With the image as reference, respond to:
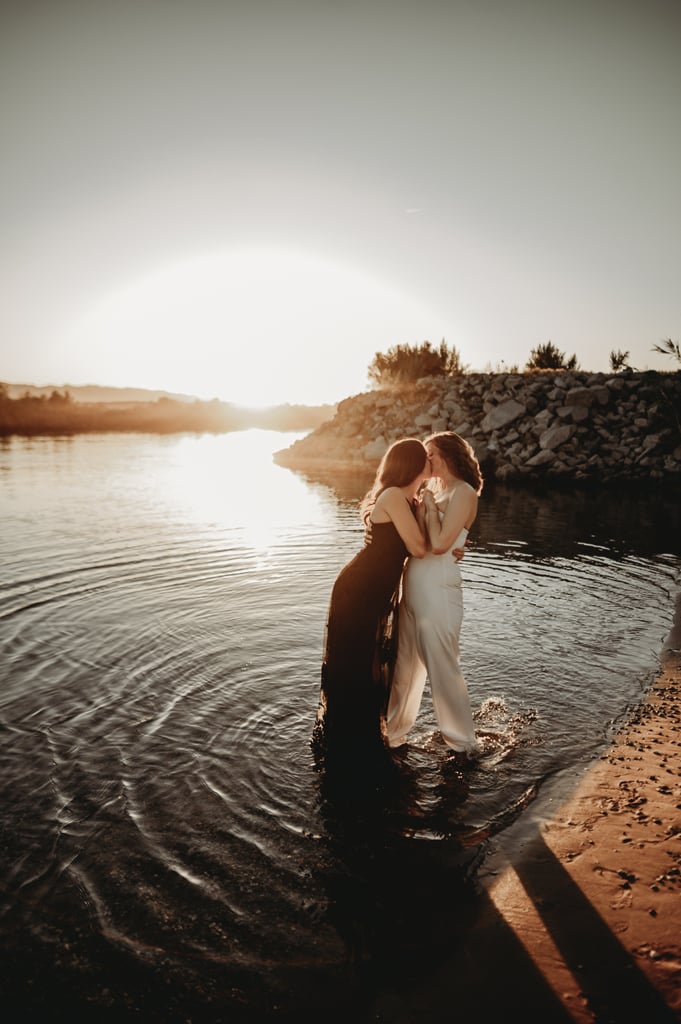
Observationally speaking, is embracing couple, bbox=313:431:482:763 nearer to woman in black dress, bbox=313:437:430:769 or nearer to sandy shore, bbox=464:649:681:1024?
woman in black dress, bbox=313:437:430:769

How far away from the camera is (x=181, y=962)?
3.43 metres

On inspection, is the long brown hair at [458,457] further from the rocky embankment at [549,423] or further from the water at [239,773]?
the rocky embankment at [549,423]

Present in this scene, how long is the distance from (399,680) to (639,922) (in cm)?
266

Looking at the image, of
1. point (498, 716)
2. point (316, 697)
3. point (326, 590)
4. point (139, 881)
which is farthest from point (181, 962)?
A: point (326, 590)

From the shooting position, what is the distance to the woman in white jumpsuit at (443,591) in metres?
5.25

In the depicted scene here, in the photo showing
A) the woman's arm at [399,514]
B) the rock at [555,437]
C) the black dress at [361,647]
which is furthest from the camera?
the rock at [555,437]

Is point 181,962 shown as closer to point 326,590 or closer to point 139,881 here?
point 139,881

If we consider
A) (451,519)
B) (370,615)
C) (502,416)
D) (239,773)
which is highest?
(502,416)

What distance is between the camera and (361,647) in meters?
5.27

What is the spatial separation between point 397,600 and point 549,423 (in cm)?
2721

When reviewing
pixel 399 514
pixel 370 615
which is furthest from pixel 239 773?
pixel 399 514

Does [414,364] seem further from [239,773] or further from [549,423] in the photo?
[239,773]

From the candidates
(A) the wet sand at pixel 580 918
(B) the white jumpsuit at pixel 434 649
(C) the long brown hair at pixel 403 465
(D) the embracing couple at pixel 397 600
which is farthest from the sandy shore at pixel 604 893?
(C) the long brown hair at pixel 403 465

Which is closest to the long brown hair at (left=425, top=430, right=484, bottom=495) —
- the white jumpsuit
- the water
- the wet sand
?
the white jumpsuit
